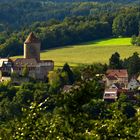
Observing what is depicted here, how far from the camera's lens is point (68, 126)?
47.6 feet

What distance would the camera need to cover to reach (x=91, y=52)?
9175cm

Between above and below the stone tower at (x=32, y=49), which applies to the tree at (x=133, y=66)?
below

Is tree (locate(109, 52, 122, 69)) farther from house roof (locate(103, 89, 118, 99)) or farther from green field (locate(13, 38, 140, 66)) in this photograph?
house roof (locate(103, 89, 118, 99))

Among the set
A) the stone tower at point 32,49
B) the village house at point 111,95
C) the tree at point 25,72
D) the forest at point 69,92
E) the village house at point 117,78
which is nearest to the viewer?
the forest at point 69,92

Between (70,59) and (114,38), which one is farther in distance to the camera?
(114,38)

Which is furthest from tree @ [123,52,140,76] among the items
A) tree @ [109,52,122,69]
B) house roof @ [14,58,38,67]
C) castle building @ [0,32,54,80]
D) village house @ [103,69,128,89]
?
house roof @ [14,58,38,67]

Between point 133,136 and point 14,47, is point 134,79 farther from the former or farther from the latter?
point 133,136

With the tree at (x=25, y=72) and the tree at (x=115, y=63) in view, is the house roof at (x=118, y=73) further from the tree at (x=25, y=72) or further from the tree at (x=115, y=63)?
the tree at (x=25, y=72)

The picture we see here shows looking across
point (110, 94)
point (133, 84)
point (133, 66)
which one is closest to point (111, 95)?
point (110, 94)

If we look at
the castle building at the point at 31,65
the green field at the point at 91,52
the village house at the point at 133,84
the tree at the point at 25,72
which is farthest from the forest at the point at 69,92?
the green field at the point at 91,52

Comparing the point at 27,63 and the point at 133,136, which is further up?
the point at 133,136

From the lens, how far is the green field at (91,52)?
8334 centimetres

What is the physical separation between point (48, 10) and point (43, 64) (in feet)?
405

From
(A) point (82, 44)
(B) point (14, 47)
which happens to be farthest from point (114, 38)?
(B) point (14, 47)
